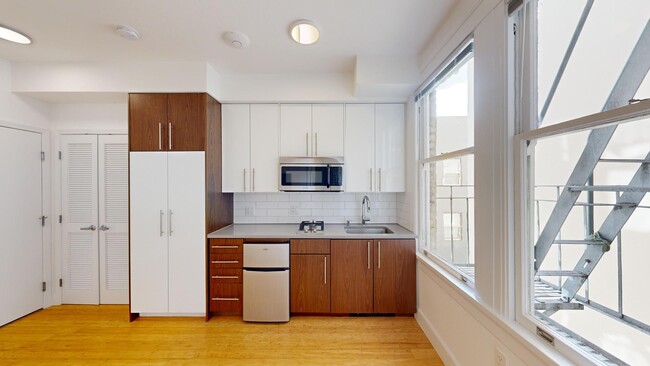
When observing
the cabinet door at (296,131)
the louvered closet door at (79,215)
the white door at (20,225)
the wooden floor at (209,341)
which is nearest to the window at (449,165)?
the wooden floor at (209,341)

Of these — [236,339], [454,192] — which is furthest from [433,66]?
[236,339]

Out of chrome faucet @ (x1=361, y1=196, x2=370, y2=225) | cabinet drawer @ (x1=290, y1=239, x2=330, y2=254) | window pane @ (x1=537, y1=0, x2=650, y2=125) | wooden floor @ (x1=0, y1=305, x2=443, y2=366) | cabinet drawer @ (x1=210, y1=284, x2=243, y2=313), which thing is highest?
window pane @ (x1=537, y1=0, x2=650, y2=125)

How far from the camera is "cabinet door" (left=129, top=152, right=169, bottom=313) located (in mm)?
2783

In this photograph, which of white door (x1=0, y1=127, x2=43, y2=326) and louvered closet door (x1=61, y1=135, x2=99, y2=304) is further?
louvered closet door (x1=61, y1=135, x2=99, y2=304)

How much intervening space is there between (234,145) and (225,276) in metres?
1.47

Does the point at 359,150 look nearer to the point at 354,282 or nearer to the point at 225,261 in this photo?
the point at 354,282

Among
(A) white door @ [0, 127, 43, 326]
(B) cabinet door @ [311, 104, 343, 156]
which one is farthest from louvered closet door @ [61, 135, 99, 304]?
(B) cabinet door @ [311, 104, 343, 156]

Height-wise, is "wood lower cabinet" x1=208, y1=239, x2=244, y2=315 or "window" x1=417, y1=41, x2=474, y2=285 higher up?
"window" x1=417, y1=41, x2=474, y2=285

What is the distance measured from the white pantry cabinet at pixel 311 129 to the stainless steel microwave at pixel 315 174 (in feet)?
0.40

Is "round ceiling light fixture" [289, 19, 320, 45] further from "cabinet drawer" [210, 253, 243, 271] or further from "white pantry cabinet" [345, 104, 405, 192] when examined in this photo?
"cabinet drawer" [210, 253, 243, 271]

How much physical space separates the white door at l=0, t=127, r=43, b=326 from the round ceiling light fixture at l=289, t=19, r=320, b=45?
122 inches

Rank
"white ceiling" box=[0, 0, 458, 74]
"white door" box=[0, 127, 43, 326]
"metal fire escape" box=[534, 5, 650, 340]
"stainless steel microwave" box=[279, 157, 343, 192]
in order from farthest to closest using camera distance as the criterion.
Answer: "stainless steel microwave" box=[279, 157, 343, 192] → "white door" box=[0, 127, 43, 326] → "white ceiling" box=[0, 0, 458, 74] → "metal fire escape" box=[534, 5, 650, 340]

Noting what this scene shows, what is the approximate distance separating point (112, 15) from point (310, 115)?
74.2 inches

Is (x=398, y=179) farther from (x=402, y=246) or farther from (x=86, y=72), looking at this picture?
(x=86, y=72)
